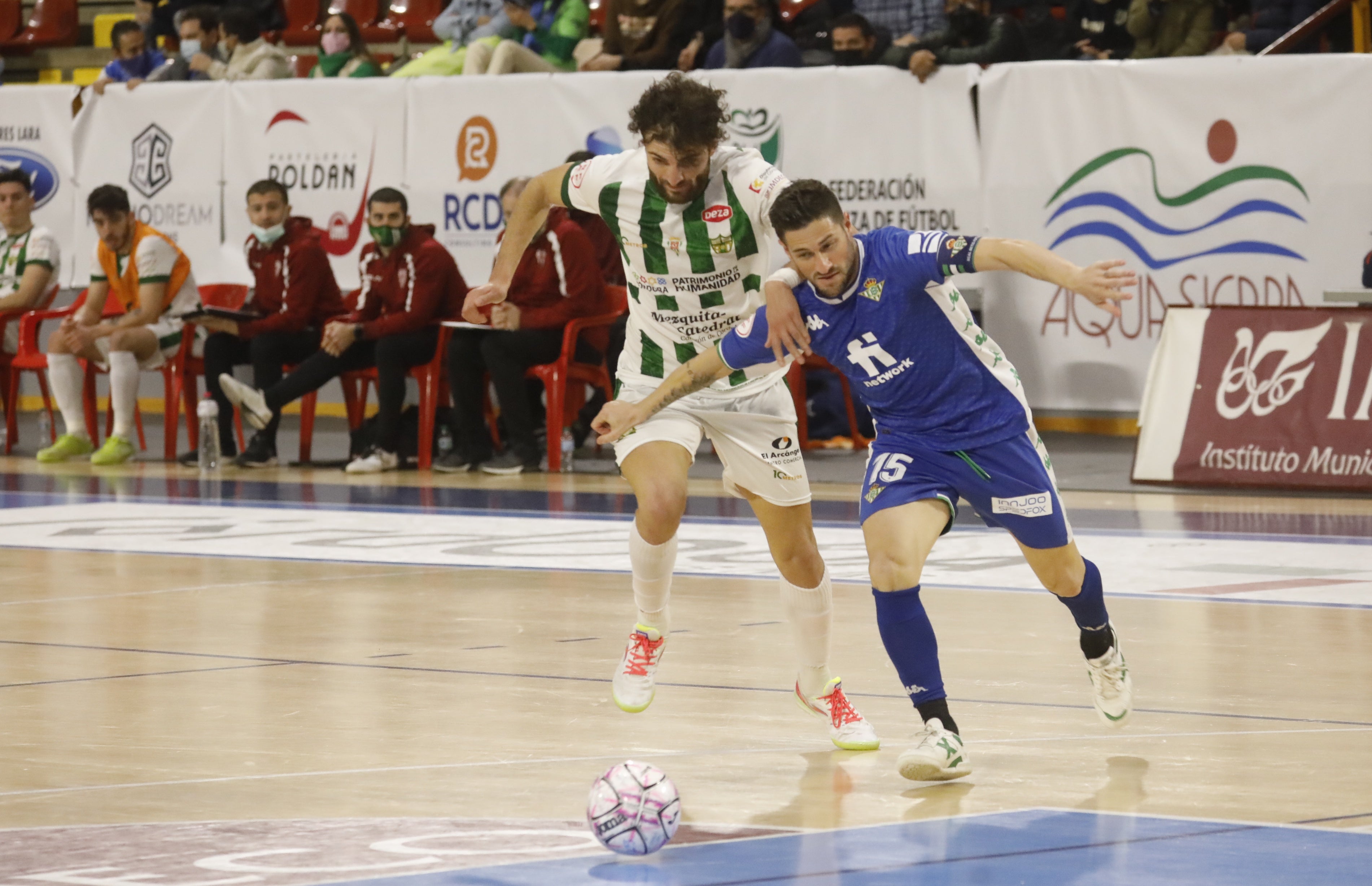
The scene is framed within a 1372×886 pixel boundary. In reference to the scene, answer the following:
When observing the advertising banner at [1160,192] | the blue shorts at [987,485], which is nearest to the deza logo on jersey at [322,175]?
the advertising banner at [1160,192]

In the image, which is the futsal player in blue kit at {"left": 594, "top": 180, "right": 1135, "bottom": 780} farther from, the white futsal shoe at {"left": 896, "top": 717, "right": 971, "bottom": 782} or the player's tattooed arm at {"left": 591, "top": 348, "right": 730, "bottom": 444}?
the white futsal shoe at {"left": 896, "top": 717, "right": 971, "bottom": 782}

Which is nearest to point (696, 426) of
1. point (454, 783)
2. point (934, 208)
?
point (454, 783)

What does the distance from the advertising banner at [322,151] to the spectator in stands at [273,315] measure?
214cm

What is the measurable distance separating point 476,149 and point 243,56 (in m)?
3.16

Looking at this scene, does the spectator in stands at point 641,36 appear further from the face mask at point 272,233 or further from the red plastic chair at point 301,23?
the red plastic chair at point 301,23

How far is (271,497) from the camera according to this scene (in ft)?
42.4

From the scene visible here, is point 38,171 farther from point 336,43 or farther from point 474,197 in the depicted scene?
point 474,197

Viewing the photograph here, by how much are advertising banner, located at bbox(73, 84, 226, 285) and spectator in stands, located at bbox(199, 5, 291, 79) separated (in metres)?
0.44

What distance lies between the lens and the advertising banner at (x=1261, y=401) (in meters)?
12.0

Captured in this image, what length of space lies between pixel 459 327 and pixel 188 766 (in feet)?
28.6

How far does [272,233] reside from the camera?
48.6ft

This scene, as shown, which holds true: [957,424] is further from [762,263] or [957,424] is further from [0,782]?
[0,782]

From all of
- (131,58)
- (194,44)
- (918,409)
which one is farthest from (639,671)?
(131,58)

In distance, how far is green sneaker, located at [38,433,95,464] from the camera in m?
15.4
